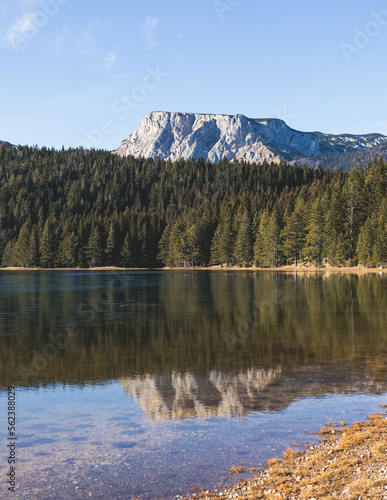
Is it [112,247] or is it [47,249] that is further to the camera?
[47,249]

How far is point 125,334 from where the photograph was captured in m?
29.5

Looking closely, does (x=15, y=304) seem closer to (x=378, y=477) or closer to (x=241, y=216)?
(x=378, y=477)

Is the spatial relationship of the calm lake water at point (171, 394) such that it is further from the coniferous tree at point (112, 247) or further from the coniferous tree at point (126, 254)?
the coniferous tree at point (112, 247)

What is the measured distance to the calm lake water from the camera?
1064 centimetres

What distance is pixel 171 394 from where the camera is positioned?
647 inches

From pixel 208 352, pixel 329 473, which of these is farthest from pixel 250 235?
pixel 329 473

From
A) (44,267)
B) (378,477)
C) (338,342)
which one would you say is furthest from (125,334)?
(44,267)

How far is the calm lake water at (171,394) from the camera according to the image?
10.6 meters

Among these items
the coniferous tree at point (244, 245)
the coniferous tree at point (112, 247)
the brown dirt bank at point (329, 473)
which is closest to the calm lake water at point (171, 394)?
→ the brown dirt bank at point (329, 473)

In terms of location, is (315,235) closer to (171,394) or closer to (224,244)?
(224,244)

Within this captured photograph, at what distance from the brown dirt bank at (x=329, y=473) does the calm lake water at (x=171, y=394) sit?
0.63 meters

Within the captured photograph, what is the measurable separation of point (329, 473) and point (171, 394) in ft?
25.6

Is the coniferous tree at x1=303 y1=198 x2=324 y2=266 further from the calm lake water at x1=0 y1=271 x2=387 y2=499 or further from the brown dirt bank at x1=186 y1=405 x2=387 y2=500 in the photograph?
the brown dirt bank at x1=186 y1=405 x2=387 y2=500

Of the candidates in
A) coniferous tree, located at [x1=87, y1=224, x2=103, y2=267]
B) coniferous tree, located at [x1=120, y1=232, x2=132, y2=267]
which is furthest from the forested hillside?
coniferous tree, located at [x1=120, y1=232, x2=132, y2=267]
